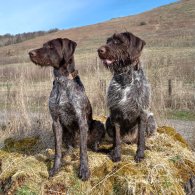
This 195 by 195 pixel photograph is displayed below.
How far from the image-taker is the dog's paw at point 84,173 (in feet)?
18.1

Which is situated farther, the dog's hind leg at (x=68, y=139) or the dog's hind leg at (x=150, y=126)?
the dog's hind leg at (x=150, y=126)

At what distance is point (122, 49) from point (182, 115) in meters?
7.47

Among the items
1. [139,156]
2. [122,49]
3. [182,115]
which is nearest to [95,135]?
[139,156]

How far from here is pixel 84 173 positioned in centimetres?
555

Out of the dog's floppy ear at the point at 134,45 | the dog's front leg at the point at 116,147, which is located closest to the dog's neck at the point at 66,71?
the dog's floppy ear at the point at 134,45

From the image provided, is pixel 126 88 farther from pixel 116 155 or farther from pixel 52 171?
pixel 52 171

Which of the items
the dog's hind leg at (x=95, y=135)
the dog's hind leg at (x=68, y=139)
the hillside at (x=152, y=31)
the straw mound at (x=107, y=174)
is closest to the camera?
the straw mound at (x=107, y=174)

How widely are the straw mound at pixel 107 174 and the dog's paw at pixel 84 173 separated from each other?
2.5 inches

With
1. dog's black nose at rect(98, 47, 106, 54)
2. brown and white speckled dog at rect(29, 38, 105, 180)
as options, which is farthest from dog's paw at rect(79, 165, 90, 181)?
dog's black nose at rect(98, 47, 106, 54)

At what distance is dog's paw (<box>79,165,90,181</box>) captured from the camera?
18.1 ft

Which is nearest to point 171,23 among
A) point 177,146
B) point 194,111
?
point 194,111

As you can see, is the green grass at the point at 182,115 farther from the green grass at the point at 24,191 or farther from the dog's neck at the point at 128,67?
the green grass at the point at 24,191

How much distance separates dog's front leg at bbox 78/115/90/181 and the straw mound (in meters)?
0.10

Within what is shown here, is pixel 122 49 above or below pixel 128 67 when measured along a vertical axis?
above
